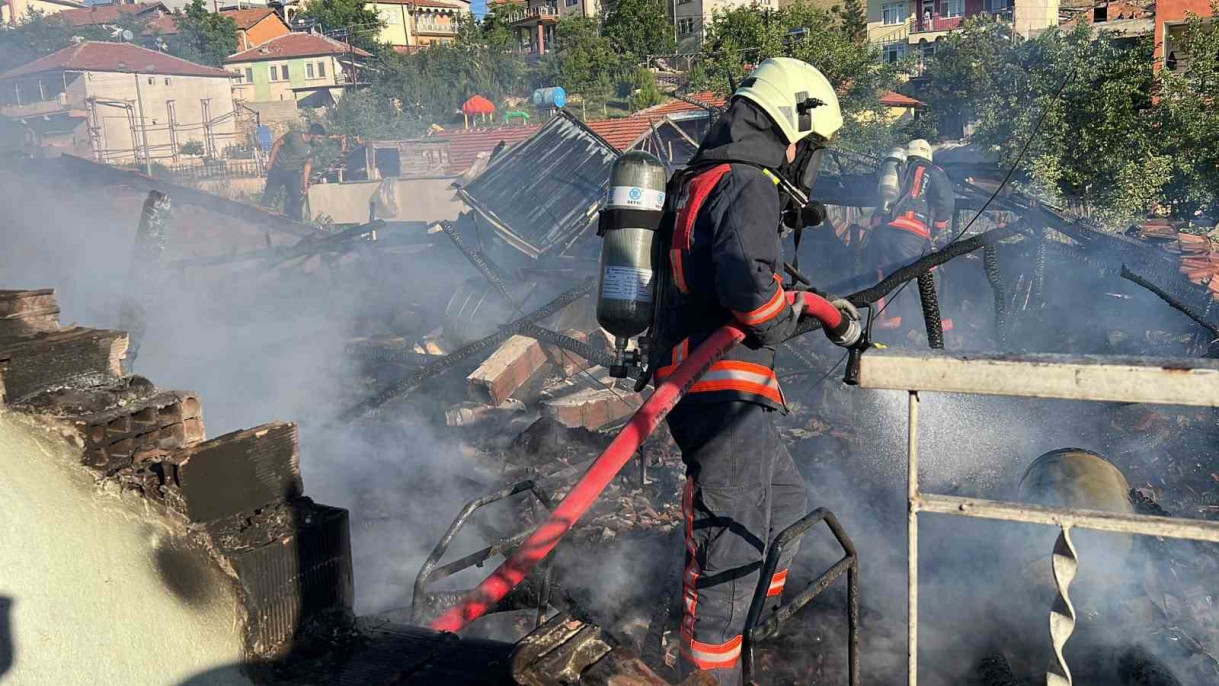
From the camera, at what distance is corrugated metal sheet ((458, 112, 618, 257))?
10.1 metres

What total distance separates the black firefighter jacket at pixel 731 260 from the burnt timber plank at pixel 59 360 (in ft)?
5.87

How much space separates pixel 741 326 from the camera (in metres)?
3.17

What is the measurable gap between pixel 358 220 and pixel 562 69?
2339 centimetres

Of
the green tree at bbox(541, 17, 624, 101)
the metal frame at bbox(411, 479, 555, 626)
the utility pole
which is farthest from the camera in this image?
the green tree at bbox(541, 17, 624, 101)

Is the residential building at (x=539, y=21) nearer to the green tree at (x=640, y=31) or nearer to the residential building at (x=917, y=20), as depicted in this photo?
the green tree at (x=640, y=31)

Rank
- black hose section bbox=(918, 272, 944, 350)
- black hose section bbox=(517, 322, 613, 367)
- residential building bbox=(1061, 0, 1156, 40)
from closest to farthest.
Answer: black hose section bbox=(918, 272, 944, 350), black hose section bbox=(517, 322, 613, 367), residential building bbox=(1061, 0, 1156, 40)

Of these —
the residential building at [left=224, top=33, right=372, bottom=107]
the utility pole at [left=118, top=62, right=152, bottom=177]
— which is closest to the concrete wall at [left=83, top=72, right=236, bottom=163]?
the utility pole at [left=118, top=62, right=152, bottom=177]

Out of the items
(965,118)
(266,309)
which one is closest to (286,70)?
(965,118)

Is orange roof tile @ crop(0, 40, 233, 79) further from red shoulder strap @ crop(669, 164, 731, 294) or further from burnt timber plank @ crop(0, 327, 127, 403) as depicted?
red shoulder strap @ crop(669, 164, 731, 294)

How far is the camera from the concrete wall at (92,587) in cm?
223

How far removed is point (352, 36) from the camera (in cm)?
6378

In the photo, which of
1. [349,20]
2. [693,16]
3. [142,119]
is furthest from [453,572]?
[349,20]

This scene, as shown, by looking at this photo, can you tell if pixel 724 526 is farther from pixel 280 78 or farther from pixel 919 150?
pixel 280 78

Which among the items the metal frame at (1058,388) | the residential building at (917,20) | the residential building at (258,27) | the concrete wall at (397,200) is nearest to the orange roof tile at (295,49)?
the residential building at (258,27)
